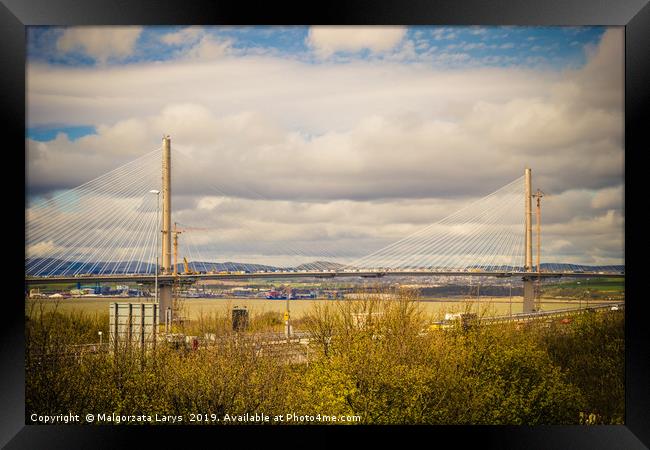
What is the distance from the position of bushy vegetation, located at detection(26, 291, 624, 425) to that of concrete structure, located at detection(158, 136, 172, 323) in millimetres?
634

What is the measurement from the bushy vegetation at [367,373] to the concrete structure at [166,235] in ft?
2.08

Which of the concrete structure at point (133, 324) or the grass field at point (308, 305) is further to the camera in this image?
the grass field at point (308, 305)

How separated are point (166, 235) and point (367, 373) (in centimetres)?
478

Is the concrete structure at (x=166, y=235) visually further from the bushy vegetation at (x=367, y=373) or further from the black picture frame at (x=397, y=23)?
the black picture frame at (x=397, y=23)

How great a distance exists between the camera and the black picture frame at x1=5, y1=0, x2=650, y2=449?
5848mm

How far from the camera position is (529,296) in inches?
445

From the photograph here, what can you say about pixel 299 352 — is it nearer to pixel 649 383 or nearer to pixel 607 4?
pixel 649 383

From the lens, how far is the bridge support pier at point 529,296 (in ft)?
36.2

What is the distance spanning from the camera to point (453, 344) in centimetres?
1100

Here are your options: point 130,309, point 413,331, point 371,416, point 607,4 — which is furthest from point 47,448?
point 413,331

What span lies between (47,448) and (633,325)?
451 centimetres

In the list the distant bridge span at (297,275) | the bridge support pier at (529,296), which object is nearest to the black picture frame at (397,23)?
the distant bridge span at (297,275)

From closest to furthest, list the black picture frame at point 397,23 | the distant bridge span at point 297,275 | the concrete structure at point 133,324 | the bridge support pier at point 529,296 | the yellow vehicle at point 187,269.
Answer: the black picture frame at point 397,23
the concrete structure at point 133,324
the distant bridge span at point 297,275
the bridge support pier at point 529,296
the yellow vehicle at point 187,269

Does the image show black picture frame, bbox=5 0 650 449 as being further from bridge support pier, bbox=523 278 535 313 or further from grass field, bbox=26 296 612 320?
bridge support pier, bbox=523 278 535 313
